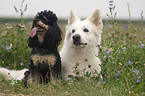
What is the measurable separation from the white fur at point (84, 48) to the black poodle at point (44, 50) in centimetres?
29

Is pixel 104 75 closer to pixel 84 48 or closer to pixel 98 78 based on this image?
pixel 98 78

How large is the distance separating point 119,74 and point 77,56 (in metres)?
0.97

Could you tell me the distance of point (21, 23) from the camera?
6078mm

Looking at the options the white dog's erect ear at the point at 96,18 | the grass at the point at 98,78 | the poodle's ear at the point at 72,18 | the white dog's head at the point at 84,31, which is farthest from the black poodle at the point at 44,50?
the white dog's erect ear at the point at 96,18

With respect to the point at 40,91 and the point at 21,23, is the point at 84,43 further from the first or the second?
the point at 21,23

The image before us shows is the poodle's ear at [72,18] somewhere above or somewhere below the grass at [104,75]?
above

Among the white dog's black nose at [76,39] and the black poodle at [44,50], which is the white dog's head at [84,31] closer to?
the white dog's black nose at [76,39]

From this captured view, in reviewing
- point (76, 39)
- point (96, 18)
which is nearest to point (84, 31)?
point (76, 39)

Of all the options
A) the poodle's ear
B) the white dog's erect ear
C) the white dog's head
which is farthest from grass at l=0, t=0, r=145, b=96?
the poodle's ear

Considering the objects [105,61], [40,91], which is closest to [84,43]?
[105,61]

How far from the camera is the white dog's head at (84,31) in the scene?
4.20 m

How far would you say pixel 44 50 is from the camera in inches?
165

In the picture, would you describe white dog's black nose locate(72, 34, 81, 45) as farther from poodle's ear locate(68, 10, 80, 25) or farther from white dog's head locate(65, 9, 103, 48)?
poodle's ear locate(68, 10, 80, 25)

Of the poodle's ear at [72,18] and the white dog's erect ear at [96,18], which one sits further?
the poodle's ear at [72,18]
